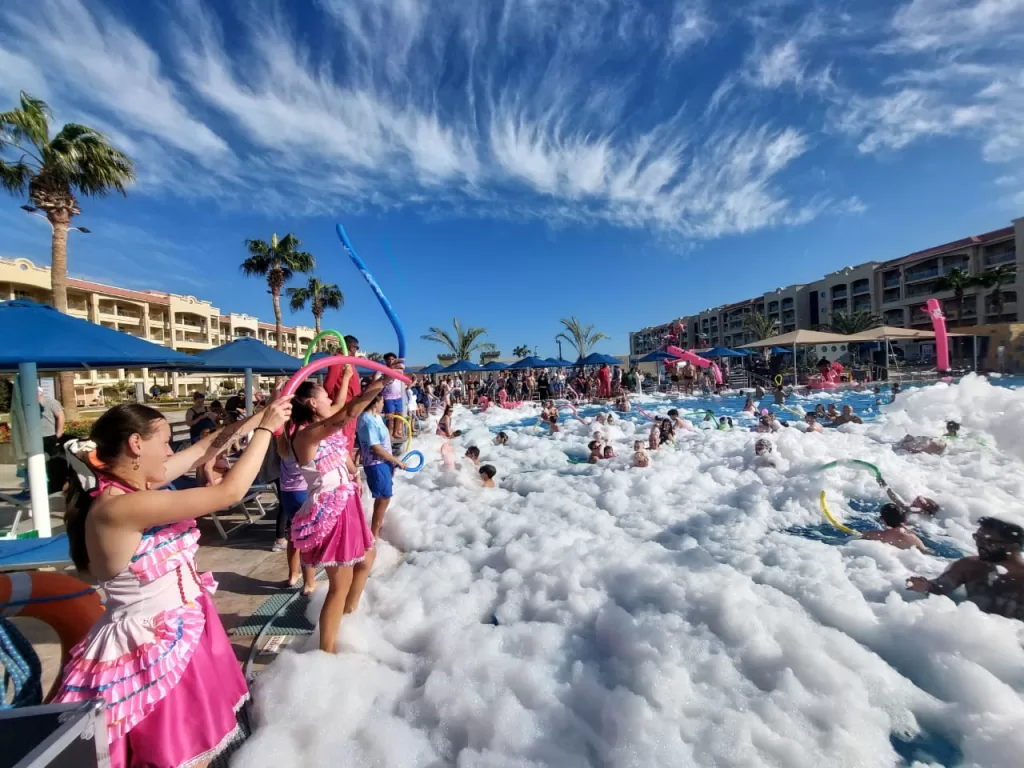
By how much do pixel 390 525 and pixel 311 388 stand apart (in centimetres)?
302

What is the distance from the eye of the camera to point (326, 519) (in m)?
2.77

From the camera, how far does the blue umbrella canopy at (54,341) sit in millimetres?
3532

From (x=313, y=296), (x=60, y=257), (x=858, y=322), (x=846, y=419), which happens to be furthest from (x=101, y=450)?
(x=858, y=322)

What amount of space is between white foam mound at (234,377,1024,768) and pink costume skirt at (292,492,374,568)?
61 cm

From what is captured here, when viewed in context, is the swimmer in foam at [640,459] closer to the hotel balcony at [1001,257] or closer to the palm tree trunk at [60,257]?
the palm tree trunk at [60,257]

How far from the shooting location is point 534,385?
23453 millimetres

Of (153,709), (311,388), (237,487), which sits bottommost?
(153,709)

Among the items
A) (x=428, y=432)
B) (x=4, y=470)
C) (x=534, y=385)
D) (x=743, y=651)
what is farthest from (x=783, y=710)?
(x=534, y=385)

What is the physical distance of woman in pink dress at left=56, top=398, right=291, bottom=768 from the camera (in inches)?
59.6

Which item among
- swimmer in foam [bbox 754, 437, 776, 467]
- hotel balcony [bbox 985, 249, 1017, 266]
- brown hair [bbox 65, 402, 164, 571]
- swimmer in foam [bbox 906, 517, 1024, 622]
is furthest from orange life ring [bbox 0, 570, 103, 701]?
hotel balcony [bbox 985, 249, 1017, 266]

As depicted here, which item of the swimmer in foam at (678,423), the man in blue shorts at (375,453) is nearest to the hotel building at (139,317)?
the swimmer in foam at (678,423)

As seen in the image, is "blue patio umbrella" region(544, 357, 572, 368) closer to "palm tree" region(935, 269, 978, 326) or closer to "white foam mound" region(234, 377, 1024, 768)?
"white foam mound" region(234, 377, 1024, 768)

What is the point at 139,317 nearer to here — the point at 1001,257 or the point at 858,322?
the point at 858,322

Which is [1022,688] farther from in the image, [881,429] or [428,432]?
[428,432]
